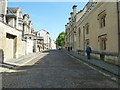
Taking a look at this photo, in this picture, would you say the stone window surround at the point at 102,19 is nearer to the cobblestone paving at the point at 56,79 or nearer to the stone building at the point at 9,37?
the cobblestone paving at the point at 56,79

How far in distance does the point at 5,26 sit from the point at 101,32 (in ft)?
34.8

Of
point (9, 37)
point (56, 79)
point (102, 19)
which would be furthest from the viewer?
point (9, 37)

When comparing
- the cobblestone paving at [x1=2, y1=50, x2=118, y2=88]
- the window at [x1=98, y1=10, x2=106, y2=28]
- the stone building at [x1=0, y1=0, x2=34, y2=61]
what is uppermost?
the window at [x1=98, y1=10, x2=106, y2=28]

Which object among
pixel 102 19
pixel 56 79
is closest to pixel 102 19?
pixel 102 19

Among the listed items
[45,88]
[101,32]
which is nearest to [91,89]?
[45,88]

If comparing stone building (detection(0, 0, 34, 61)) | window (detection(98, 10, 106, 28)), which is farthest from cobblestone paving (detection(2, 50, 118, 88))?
window (detection(98, 10, 106, 28))

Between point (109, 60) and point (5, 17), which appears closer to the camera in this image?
point (109, 60)

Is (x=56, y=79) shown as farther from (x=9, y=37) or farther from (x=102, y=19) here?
(x=9, y=37)

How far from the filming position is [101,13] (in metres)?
14.8

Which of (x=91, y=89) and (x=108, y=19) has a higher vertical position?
(x=108, y=19)

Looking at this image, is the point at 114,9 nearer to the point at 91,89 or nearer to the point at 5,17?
the point at 91,89

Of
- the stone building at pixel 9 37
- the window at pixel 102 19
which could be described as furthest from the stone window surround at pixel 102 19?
the stone building at pixel 9 37

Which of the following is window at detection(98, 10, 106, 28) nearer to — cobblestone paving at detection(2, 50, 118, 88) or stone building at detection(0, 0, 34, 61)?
cobblestone paving at detection(2, 50, 118, 88)

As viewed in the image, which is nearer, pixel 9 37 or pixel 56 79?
pixel 56 79
